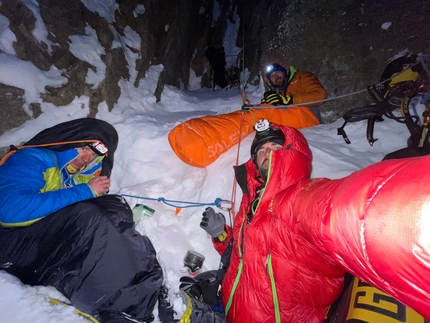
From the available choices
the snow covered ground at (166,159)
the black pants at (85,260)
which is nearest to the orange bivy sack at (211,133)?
the snow covered ground at (166,159)

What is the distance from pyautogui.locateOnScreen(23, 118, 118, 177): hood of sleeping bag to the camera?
2.66 m

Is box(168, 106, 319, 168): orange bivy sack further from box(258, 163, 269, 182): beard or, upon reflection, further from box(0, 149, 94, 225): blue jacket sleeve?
box(0, 149, 94, 225): blue jacket sleeve

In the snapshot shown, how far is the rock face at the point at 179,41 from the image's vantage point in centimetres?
381

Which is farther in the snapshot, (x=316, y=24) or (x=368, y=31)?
(x=316, y=24)

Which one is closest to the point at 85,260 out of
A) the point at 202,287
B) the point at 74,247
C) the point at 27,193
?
the point at 74,247

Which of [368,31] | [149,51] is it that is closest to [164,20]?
[149,51]

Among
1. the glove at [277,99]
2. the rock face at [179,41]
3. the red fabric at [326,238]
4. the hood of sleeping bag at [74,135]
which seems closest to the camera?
the red fabric at [326,238]

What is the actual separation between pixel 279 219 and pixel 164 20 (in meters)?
6.42

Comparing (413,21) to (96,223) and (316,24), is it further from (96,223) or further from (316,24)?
(96,223)

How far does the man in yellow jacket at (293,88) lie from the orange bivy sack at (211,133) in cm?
58

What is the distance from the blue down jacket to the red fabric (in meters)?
1.75

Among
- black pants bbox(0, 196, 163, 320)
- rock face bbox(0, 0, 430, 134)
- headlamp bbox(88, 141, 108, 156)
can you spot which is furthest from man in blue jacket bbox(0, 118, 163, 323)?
rock face bbox(0, 0, 430, 134)

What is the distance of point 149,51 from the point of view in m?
5.65

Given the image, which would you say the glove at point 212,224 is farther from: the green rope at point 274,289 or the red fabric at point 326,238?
the green rope at point 274,289
